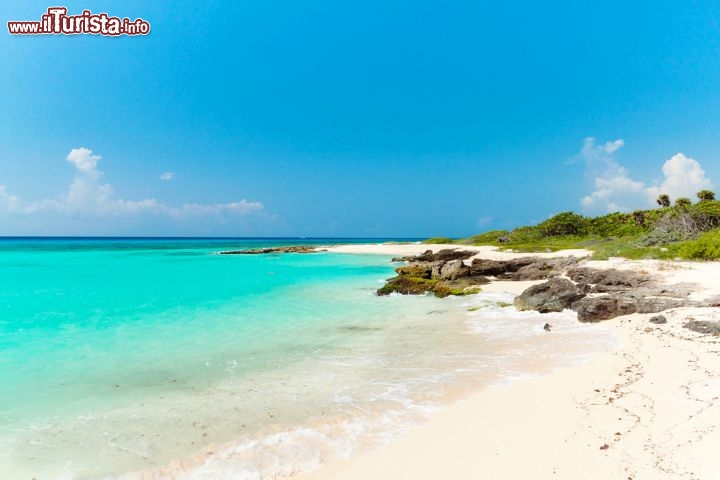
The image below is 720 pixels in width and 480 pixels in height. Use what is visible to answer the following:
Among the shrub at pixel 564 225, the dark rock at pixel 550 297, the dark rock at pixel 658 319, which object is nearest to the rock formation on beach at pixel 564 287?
the dark rock at pixel 550 297

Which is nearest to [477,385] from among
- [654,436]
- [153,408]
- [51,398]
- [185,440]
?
[654,436]

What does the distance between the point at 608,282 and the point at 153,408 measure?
19422mm

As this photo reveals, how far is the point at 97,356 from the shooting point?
1191cm

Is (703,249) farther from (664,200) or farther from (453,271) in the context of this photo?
(664,200)

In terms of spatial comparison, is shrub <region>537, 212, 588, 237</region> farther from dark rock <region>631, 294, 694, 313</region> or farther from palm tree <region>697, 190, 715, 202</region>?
dark rock <region>631, 294, 694, 313</region>

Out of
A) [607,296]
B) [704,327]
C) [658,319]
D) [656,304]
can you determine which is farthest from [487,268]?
[704,327]

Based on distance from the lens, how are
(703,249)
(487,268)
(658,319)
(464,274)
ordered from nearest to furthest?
1. (658,319)
2. (703,249)
3. (464,274)
4. (487,268)

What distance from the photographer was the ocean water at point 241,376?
6234 mm

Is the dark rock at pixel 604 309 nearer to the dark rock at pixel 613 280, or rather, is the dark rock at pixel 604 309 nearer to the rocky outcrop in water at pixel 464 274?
the dark rock at pixel 613 280

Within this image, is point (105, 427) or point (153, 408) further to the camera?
point (153, 408)

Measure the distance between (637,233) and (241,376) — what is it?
57988 mm

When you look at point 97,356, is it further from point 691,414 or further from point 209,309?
point 691,414

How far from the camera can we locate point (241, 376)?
9.78 metres

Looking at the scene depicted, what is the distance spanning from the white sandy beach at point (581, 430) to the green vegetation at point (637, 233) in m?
19.3
